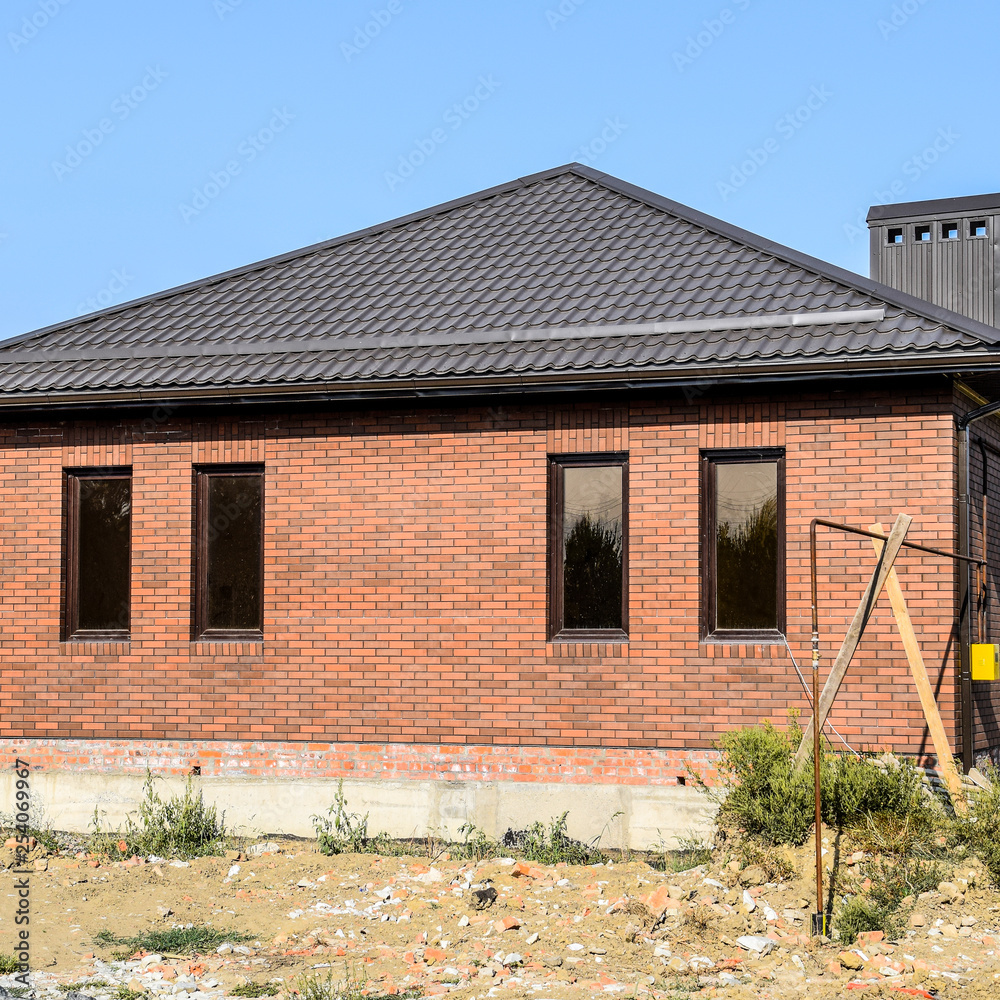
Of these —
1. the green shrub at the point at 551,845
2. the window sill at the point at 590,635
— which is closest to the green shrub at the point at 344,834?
the green shrub at the point at 551,845

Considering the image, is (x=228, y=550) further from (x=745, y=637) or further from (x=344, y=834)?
(x=745, y=637)

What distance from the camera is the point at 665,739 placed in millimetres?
10320

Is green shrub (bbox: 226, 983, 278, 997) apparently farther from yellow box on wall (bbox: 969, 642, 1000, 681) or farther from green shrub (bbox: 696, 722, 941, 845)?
yellow box on wall (bbox: 969, 642, 1000, 681)

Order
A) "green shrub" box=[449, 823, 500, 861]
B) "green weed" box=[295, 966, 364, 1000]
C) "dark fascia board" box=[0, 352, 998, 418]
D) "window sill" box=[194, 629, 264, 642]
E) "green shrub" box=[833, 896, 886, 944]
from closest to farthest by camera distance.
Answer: "green weed" box=[295, 966, 364, 1000]
"green shrub" box=[833, 896, 886, 944]
"dark fascia board" box=[0, 352, 998, 418]
"green shrub" box=[449, 823, 500, 861]
"window sill" box=[194, 629, 264, 642]

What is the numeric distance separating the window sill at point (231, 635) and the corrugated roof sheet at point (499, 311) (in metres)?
2.31

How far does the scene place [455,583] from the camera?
1095 cm

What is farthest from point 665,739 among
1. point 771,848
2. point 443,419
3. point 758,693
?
point 443,419

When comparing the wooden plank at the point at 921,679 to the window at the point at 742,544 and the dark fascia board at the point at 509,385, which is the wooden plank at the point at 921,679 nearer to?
the window at the point at 742,544

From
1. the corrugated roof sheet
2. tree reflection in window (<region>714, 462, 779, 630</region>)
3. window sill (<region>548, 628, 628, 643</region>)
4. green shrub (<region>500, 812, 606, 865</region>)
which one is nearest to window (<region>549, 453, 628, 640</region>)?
window sill (<region>548, 628, 628, 643</region>)

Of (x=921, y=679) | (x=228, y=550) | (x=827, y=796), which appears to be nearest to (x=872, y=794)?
(x=827, y=796)

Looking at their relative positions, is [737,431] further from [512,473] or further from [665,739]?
[665,739]

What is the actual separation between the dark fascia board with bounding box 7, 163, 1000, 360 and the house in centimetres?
6

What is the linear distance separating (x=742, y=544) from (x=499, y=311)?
335 cm

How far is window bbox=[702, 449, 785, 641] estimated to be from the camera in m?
10.4
